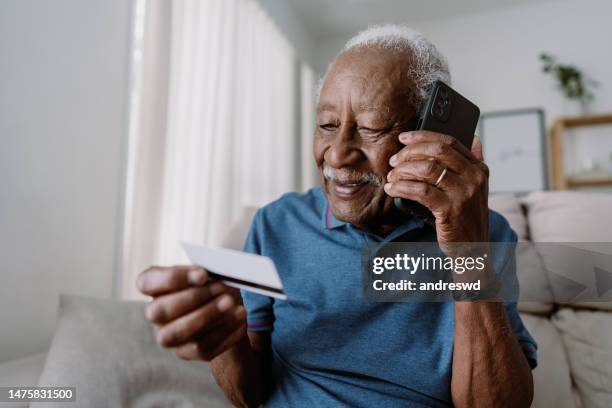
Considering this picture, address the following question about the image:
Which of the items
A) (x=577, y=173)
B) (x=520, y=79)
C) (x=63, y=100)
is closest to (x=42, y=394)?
(x=63, y=100)

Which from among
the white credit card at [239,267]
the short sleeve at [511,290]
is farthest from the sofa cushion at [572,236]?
the white credit card at [239,267]

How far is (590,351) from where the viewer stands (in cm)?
110

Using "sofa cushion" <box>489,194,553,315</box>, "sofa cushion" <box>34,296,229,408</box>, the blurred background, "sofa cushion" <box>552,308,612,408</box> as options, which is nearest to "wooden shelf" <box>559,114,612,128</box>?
the blurred background

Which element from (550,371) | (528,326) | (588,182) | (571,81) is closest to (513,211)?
(528,326)

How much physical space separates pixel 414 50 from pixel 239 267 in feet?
1.98

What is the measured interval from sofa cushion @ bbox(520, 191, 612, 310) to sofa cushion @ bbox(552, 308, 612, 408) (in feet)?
0.14

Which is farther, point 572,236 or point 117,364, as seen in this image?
point 572,236

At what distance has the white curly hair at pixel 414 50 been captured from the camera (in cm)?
80

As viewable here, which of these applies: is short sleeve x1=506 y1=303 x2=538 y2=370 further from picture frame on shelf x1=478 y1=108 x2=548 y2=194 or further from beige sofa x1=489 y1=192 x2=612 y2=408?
picture frame on shelf x1=478 y1=108 x2=548 y2=194

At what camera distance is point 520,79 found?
130 inches

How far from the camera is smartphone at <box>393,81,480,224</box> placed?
0.70 metres

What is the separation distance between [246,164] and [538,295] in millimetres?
1667

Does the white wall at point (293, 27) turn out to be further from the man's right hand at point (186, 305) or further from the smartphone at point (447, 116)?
the man's right hand at point (186, 305)

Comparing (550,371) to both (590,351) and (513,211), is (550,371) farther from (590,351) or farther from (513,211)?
(513,211)
